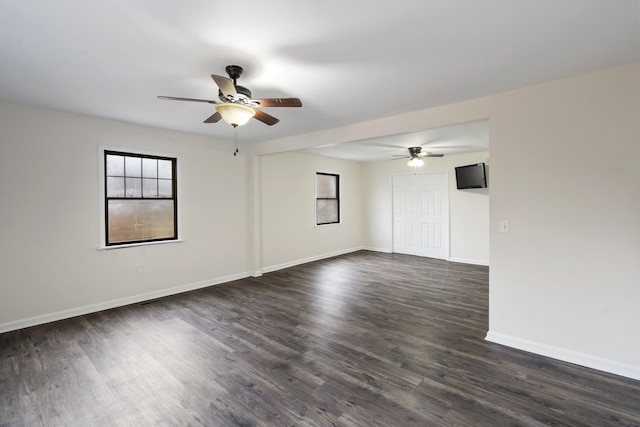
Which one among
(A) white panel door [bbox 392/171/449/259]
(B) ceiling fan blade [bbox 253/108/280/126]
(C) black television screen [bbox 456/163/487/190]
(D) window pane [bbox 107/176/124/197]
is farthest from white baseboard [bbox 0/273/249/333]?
(C) black television screen [bbox 456/163/487/190]

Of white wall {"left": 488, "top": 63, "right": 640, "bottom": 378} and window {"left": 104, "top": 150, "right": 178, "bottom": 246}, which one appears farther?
window {"left": 104, "top": 150, "right": 178, "bottom": 246}

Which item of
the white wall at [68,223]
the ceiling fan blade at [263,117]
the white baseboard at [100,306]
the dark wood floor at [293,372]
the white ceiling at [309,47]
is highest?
the white ceiling at [309,47]

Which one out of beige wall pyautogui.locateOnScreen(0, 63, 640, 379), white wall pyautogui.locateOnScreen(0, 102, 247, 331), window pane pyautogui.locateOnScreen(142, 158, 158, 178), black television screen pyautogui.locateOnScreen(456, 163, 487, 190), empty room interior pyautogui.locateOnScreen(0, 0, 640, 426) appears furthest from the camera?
black television screen pyautogui.locateOnScreen(456, 163, 487, 190)

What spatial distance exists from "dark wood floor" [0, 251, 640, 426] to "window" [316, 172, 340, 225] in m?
3.40

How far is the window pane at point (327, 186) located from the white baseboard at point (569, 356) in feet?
16.1

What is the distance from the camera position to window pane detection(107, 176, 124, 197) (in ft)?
13.0

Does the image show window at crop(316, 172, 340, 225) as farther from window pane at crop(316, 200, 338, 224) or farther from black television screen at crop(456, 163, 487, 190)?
black television screen at crop(456, 163, 487, 190)

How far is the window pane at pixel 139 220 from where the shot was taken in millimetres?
Answer: 4027

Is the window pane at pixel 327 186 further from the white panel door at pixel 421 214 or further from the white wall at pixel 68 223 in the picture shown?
the white wall at pixel 68 223

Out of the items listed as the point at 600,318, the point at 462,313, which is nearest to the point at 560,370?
the point at 600,318

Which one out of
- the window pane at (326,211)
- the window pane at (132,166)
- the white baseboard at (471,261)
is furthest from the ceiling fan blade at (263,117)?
the white baseboard at (471,261)

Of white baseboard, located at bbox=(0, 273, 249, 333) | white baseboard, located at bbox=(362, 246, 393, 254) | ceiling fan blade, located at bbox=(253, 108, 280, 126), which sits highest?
ceiling fan blade, located at bbox=(253, 108, 280, 126)

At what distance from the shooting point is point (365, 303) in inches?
159

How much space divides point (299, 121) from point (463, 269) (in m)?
4.39
